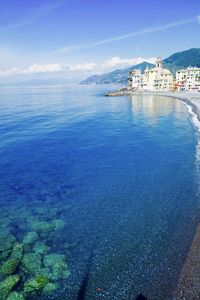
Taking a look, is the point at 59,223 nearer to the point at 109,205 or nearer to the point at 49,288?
the point at 109,205

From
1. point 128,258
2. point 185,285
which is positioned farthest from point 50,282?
point 185,285

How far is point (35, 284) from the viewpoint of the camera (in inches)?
640

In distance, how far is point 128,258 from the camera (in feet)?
60.8

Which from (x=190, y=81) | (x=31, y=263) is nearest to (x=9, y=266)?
(x=31, y=263)

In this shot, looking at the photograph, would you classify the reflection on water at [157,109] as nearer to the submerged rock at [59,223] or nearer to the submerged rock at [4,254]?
the submerged rock at [59,223]

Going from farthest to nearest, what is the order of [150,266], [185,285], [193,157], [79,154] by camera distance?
[79,154] < [193,157] < [150,266] < [185,285]

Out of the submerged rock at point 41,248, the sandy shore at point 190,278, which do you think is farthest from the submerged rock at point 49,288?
the sandy shore at point 190,278

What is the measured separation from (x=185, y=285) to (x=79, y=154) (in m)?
31.2

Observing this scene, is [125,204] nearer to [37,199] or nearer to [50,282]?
[37,199]

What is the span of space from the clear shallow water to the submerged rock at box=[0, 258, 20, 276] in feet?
1.54

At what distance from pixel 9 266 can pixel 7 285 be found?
170 cm

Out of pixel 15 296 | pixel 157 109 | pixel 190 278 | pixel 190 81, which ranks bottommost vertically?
pixel 190 278

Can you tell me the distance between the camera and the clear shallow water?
1705cm

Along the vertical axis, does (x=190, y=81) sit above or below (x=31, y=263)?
above
